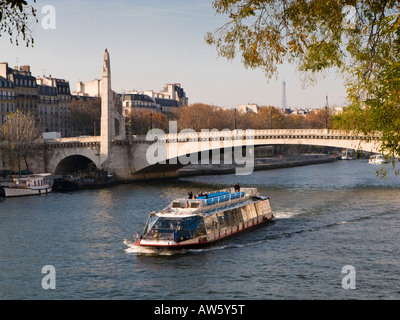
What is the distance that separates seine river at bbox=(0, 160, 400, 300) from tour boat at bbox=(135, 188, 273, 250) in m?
0.72

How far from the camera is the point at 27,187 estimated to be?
56.8m

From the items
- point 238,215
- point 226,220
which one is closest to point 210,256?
point 226,220

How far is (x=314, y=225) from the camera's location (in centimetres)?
3791

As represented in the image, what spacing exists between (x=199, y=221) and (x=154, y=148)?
41.2 meters

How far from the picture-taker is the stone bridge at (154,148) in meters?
66.9

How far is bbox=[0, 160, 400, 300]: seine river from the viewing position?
23859mm

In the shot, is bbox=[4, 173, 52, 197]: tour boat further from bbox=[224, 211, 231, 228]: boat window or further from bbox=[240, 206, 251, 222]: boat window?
bbox=[224, 211, 231, 228]: boat window

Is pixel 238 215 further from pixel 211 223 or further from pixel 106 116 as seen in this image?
pixel 106 116

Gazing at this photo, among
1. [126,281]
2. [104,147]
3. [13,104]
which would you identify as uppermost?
[13,104]

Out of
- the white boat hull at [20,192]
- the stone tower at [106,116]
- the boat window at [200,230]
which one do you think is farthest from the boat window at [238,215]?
the stone tower at [106,116]
